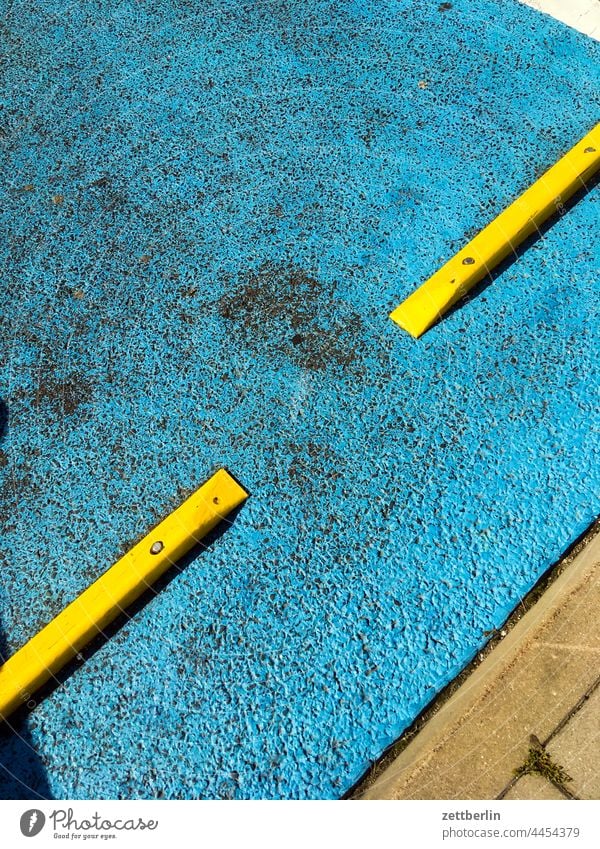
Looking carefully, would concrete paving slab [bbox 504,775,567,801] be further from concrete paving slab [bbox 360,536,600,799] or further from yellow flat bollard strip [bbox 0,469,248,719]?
yellow flat bollard strip [bbox 0,469,248,719]

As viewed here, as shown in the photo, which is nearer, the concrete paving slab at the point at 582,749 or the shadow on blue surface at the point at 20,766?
the concrete paving slab at the point at 582,749

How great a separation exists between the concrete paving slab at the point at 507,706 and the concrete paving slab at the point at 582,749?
6cm

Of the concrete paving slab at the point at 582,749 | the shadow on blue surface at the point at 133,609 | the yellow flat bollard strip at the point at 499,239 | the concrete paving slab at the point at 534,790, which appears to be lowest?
the shadow on blue surface at the point at 133,609

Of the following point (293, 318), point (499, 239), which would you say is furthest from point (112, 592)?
point (499, 239)

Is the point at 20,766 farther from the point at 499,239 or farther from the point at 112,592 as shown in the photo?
the point at 499,239

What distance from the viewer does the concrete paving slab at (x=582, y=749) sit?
3254 mm

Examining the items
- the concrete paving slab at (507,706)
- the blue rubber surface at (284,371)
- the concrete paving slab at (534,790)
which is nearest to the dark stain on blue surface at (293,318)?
the blue rubber surface at (284,371)

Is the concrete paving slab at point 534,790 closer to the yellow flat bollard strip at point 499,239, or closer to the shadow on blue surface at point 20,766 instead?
the shadow on blue surface at point 20,766

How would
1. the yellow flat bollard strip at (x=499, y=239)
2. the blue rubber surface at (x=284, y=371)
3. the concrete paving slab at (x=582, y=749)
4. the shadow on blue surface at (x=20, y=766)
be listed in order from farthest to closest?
the yellow flat bollard strip at (x=499, y=239), the blue rubber surface at (x=284, y=371), the shadow on blue surface at (x=20, y=766), the concrete paving slab at (x=582, y=749)

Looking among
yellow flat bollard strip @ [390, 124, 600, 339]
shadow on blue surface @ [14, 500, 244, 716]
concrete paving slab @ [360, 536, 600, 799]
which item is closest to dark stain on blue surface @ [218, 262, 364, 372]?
yellow flat bollard strip @ [390, 124, 600, 339]

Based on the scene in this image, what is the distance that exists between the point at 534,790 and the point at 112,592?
2.39m

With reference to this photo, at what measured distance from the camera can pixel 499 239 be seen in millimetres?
4566

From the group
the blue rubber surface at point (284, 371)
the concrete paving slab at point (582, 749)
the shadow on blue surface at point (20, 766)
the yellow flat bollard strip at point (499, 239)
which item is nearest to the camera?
the concrete paving slab at point (582, 749)

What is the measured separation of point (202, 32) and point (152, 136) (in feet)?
4.56
